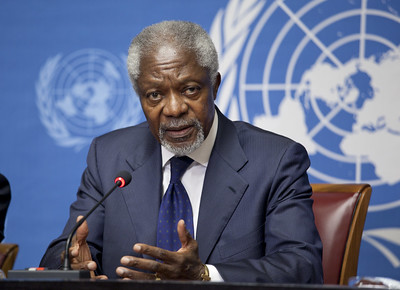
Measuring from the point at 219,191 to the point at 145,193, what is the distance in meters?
0.31

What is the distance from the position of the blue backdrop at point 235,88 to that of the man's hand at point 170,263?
1.52 m

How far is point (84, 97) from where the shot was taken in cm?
350

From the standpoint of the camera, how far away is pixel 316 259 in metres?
2.06

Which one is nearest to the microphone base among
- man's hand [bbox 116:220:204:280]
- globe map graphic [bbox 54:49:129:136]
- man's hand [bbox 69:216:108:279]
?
man's hand [bbox 116:220:204:280]

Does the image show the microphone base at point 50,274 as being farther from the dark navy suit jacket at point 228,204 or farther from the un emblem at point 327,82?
the un emblem at point 327,82

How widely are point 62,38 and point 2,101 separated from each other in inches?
22.5

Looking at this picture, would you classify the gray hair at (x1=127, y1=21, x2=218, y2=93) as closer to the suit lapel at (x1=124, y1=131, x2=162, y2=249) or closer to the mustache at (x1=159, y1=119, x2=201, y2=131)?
the mustache at (x1=159, y1=119, x2=201, y2=131)

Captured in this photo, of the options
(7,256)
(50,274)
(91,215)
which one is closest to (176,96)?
(91,215)

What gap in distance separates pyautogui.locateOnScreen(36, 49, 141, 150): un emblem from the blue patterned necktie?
3.80 ft

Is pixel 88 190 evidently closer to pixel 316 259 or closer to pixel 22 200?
pixel 316 259

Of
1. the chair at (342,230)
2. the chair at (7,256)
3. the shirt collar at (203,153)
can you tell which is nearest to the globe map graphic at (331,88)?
the chair at (342,230)

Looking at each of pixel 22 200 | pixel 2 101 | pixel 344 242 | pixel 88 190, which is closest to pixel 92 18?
pixel 2 101

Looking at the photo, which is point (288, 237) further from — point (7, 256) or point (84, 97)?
point (84, 97)

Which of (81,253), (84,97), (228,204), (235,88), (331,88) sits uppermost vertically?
(84,97)
